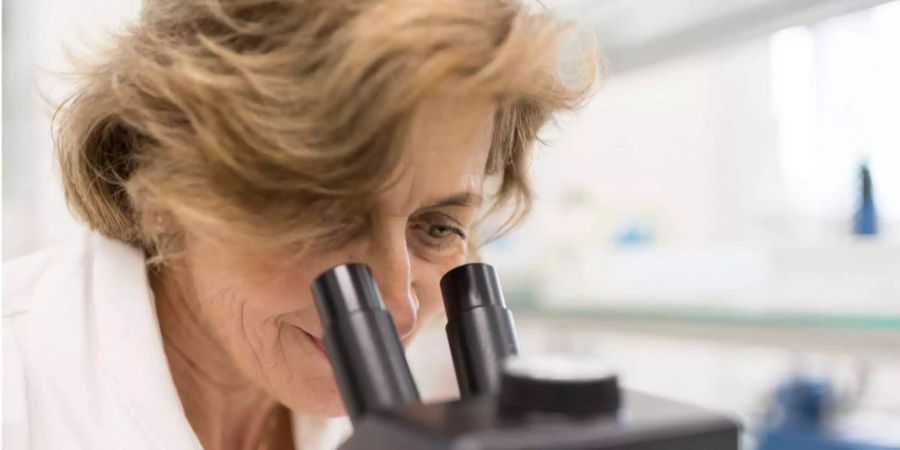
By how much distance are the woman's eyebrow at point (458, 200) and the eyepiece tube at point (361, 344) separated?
0.45 feet

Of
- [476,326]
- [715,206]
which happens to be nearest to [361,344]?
[476,326]

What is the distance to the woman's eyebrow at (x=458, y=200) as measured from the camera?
25.0 inches

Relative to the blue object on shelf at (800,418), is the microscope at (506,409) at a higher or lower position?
higher

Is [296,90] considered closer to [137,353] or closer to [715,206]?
[137,353]

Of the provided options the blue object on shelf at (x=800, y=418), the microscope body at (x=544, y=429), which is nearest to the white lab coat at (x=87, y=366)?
the microscope body at (x=544, y=429)

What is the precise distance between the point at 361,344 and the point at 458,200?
0.21 m

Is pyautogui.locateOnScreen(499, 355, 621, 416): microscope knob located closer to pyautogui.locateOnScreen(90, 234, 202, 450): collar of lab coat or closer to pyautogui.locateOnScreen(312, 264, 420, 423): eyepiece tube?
pyautogui.locateOnScreen(312, 264, 420, 423): eyepiece tube

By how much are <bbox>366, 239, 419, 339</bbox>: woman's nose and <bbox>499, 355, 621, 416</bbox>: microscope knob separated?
0.83 feet

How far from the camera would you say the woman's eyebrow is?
0.64 metres

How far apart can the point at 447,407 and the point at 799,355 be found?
909 millimetres

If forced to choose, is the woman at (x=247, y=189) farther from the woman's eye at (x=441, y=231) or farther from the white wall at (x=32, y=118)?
the white wall at (x=32, y=118)

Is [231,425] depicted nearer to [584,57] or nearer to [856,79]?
[584,57]

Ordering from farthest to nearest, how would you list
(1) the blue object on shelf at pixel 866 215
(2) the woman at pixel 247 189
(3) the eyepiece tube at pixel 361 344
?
1. (1) the blue object on shelf at pixel 866 215
2. (2) the woman at pixel 247 189
3. (3) the eyepiece tube at pixel 361 344

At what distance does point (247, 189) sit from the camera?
58 cm
